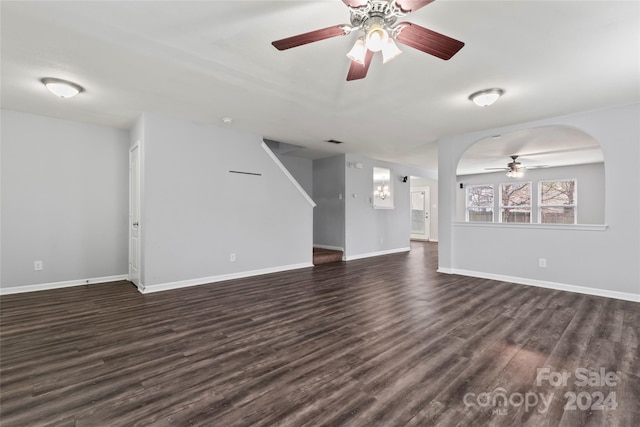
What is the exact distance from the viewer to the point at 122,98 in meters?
3.61

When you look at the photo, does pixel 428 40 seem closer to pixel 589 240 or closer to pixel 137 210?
pixel 589 240

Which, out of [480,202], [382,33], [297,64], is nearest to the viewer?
[382,33]

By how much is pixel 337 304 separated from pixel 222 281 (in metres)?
2.19

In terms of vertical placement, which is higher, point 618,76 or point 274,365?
point 618,76

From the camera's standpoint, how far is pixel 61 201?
173 inches

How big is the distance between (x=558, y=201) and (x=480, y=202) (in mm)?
2269

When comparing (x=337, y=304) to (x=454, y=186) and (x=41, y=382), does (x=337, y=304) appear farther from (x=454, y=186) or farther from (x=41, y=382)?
(x=454, y=186)

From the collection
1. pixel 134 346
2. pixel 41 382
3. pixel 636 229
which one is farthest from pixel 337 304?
pixel 636 229

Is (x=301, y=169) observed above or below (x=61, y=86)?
below

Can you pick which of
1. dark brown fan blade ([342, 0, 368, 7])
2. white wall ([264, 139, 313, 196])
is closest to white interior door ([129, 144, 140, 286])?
white wall ([264, 139, 313, 196])

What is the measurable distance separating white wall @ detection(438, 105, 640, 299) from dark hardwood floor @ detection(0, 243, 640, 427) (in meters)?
0.44

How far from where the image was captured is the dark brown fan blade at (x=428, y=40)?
1842 mm

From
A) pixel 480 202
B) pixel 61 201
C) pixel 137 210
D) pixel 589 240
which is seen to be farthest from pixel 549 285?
pixel 61 201

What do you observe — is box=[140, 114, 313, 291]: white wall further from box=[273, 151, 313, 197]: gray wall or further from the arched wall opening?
the arched wall opening
